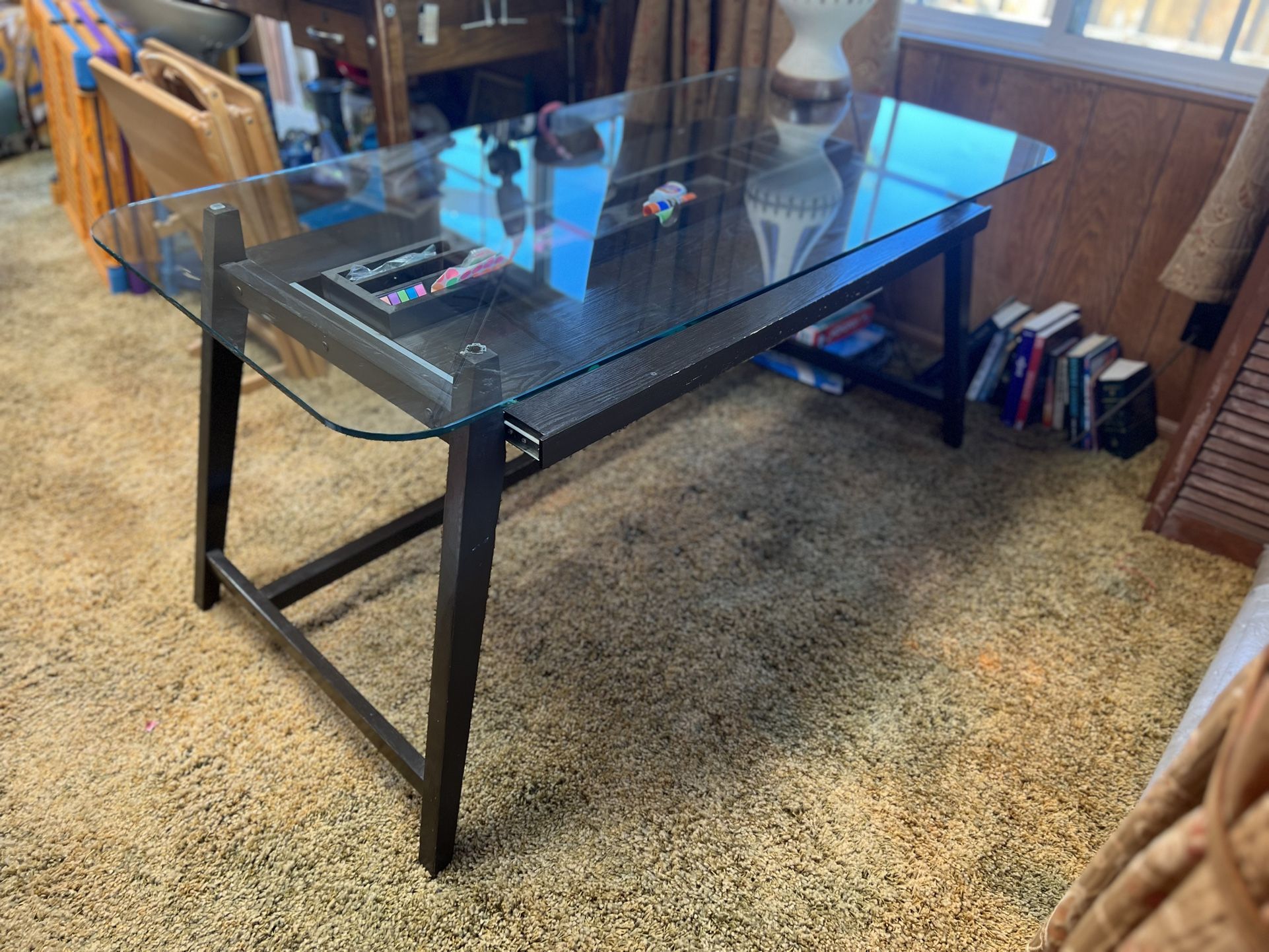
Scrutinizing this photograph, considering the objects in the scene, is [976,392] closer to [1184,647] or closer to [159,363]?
[1184,647]

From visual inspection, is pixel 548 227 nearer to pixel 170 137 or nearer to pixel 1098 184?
pixel 170 137

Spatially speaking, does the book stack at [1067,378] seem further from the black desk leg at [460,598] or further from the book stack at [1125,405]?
the black desk leg at [460,598]

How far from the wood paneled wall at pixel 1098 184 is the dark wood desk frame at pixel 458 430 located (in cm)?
63

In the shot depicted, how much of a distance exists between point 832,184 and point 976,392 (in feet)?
2.76

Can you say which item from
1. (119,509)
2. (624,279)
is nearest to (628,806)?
(624,279)

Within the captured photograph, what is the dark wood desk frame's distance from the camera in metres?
0.94

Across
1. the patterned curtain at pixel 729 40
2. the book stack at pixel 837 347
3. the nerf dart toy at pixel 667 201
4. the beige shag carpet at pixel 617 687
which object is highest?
the patterned curtain at pixel 729 40

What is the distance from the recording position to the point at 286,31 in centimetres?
329

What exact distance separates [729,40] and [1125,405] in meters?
1.23

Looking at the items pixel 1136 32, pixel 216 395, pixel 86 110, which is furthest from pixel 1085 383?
pixel 86 110

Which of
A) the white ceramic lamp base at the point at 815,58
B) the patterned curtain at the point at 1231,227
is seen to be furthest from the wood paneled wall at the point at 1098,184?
the white ceramic lamp base at the point at 815,58

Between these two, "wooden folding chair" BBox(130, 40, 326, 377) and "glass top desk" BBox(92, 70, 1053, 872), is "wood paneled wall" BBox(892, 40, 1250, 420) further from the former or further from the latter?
"wooden folding chair" BBox(130, 40, 326, 377)

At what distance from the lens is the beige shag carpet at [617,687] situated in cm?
112

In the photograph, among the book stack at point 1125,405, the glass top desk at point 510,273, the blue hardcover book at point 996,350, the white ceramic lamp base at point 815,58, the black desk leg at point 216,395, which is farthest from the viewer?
the blue hardcover book at point 996,350
